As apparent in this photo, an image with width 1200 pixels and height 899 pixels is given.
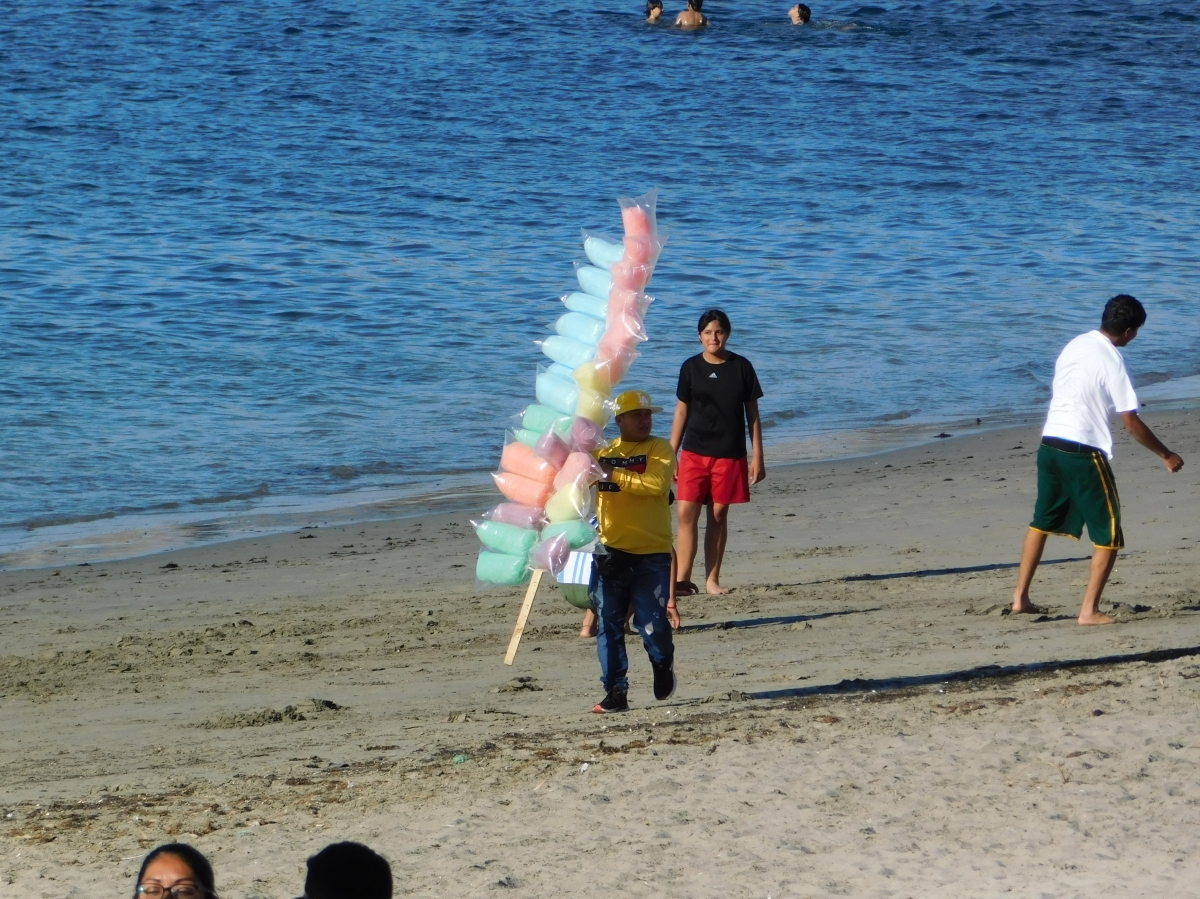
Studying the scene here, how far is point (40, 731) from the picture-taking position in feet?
22.7

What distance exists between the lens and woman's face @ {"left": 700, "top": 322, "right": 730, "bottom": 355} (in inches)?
328

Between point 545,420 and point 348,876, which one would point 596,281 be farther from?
point 348,876

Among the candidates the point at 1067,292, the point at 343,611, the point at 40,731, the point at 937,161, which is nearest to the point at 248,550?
the point at 343,611

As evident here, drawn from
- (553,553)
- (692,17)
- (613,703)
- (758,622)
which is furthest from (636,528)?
(692,17)

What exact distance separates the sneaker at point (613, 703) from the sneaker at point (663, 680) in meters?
0.15

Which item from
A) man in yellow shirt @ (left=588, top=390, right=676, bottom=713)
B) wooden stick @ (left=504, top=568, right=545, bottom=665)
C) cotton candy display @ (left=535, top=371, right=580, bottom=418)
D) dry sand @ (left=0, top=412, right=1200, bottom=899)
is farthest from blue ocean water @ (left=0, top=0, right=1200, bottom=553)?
man in yellow shirt @ (left=588, top=390, right=676, bottom=713)

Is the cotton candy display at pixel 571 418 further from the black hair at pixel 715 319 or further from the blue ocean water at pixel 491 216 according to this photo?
the blue ocean water at pixel 491 216

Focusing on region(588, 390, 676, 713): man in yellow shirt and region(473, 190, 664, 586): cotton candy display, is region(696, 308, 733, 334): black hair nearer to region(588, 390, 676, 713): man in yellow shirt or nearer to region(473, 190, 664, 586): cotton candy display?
region(473, 190, 664, 586): cotton candy display

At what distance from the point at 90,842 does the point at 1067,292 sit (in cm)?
1755

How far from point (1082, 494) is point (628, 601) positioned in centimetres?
255

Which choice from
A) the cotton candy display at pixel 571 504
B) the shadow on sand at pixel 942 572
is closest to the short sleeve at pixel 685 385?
the shadow on sand at pixel 942 572

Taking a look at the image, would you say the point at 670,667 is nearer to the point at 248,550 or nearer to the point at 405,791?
the point at 405,791

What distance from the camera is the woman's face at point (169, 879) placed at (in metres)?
3.25

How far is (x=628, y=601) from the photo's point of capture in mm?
6555
